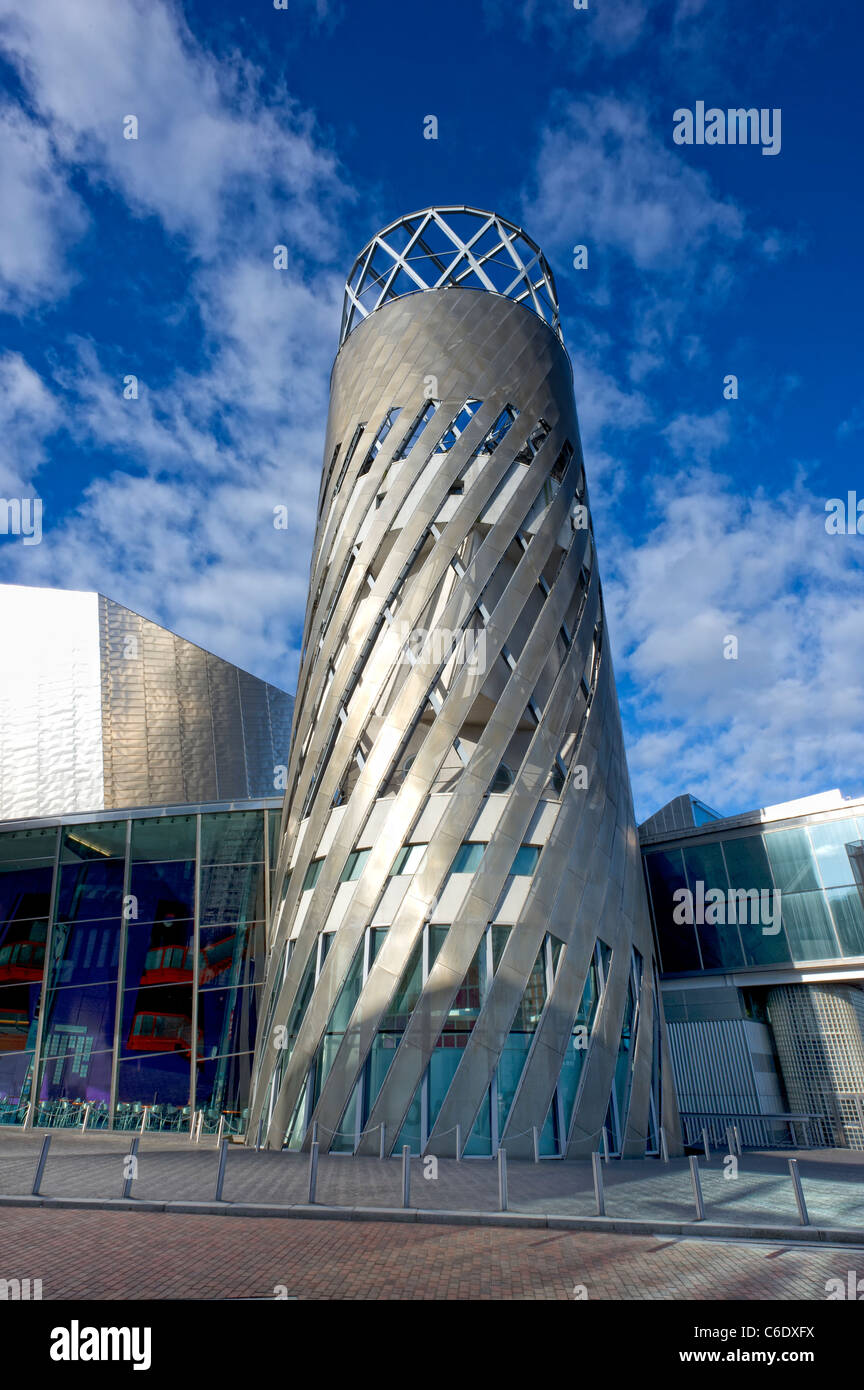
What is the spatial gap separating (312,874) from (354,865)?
5.96 ft

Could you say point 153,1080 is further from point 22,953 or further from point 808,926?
point 808,926

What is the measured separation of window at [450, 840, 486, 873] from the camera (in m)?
18.7

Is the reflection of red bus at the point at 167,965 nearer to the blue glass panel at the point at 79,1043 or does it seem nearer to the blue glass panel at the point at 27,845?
the blue glass panel at the point at 79,1043

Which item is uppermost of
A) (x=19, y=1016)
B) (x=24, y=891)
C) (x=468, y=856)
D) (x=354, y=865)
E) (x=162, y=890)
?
(x=24, y=891)

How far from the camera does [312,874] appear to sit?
21.0m

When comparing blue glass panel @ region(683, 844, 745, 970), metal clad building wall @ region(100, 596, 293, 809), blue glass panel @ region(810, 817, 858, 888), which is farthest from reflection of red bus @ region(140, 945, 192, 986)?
blue glass panel @ region(810, 817, 858, 888)

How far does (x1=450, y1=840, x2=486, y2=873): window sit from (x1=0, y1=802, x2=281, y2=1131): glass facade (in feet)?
34.6

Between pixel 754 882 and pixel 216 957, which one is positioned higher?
pixel 754 882

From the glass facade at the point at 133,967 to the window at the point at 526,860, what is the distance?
11.2 meters

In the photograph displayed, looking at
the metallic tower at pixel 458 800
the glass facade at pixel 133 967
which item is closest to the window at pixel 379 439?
the metallic tower at pixel 458 800

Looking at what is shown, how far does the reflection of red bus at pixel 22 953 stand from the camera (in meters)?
25.8

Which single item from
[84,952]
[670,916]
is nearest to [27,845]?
[84,952]
